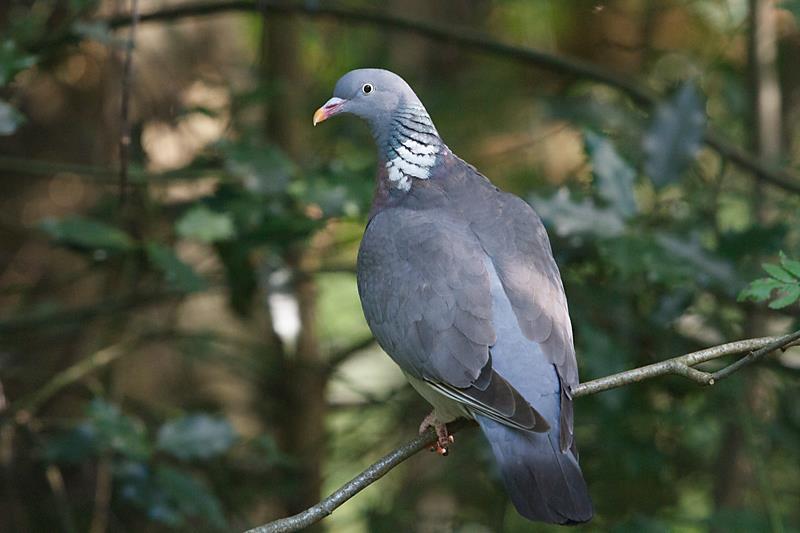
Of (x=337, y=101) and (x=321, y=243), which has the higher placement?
(x=337, y=101)

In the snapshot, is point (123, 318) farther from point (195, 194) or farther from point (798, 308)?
point (798, 308)

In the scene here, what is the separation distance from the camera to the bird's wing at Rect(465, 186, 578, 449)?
264 cm

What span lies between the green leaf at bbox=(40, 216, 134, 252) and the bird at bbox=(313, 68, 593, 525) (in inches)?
33.3

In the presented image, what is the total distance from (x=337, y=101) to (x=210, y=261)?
9.28ft

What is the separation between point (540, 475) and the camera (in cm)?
243

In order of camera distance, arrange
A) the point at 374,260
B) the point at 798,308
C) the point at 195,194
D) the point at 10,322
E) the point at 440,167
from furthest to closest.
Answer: the point at 195,194 → the point at 10,322 → the point at 798,308 → the point at 440,167 → the point at 374,260

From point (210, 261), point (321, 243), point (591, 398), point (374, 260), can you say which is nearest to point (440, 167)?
point (374, 260)

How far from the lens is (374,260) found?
2.88 m

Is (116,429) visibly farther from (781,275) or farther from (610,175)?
(781,275)

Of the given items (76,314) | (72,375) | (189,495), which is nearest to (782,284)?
(189,495)

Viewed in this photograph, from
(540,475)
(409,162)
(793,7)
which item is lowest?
(540,475)

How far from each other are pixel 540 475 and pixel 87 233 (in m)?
1.68

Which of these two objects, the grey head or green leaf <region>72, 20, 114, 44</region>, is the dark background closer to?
green leaf <region>72, 20, 114, 44</region>

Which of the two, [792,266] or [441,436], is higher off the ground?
[792,266]
